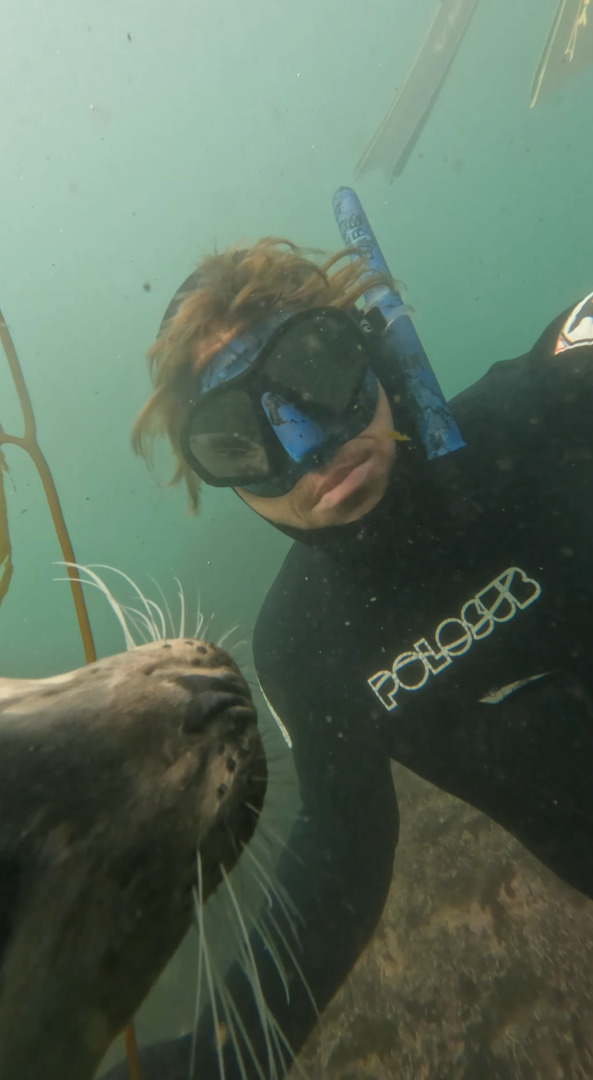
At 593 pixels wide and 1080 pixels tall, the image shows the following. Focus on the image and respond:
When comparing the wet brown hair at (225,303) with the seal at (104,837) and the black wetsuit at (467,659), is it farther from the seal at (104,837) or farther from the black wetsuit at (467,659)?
the seal at (104,837)

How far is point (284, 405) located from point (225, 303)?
726 millimetres

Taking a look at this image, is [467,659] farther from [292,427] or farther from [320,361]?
[320,361]

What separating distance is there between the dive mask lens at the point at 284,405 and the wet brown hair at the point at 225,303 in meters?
0.12

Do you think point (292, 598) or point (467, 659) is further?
point (292, 598)

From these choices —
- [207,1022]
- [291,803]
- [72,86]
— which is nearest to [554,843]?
[207,1022]

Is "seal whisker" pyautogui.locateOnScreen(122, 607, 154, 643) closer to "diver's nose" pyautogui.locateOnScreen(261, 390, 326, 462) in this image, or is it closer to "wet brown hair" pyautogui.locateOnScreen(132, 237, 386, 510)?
"diver's nose" pyautogui.locateOnScreen(261, 390, 326, 462)

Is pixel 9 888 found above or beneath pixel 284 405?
beneath

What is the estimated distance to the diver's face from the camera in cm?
246

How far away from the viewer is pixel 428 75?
14984 millimetres

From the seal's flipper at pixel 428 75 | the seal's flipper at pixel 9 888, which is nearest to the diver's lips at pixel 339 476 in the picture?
the seal's flipper at pixel 9 888

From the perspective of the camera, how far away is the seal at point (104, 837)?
85 centimetres

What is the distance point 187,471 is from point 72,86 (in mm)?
30041

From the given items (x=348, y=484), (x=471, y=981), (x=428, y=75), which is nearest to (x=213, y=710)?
(x=348, y=484)

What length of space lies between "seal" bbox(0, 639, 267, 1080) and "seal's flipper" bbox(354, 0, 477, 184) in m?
19.1
